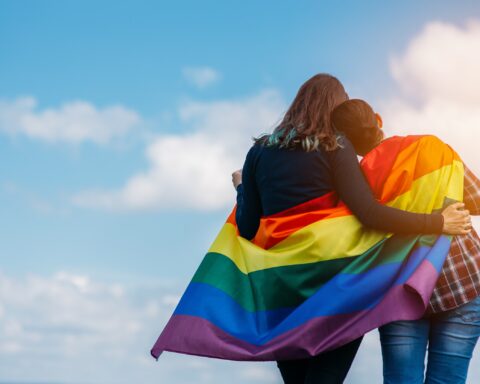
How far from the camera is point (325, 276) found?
3213 mm

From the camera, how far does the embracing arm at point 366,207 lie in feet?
10.4

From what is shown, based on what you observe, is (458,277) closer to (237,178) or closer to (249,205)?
(249,205)

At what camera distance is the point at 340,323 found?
3107 mm

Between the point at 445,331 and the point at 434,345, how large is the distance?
10 cm

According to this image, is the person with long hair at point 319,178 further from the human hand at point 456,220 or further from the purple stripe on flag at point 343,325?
the purple stripe on flag at point 343,325

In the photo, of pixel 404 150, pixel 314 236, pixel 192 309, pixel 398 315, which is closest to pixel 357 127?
pixel 404 150

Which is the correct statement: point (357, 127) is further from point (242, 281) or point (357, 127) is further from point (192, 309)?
point (192, 309)

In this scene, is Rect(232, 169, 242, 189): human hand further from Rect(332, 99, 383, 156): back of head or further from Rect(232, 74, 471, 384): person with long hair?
Rect(332, 99, 383, 156): back of head

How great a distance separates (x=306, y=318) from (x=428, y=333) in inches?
22.9

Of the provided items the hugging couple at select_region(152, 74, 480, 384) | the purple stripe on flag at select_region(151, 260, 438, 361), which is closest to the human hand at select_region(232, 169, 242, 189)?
the hugging couple at select_region(152, 74, 480, 384)

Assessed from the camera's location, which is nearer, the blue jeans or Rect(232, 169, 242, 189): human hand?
the blue jeans

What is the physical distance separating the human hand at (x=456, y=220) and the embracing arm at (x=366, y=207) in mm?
32

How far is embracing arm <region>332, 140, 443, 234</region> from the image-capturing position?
10.4 ft

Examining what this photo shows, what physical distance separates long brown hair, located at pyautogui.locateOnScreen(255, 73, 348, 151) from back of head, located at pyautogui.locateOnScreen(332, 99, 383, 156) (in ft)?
0.18
